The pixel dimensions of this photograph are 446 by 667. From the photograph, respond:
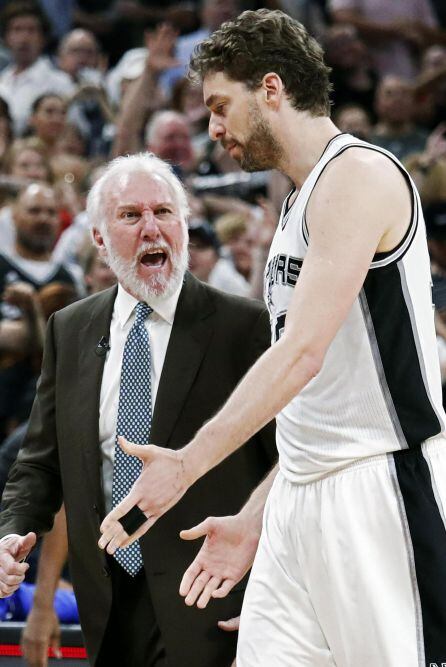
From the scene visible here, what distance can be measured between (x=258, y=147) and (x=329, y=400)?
587mm

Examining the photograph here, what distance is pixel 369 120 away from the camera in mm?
8969

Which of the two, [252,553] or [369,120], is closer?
[252,553]

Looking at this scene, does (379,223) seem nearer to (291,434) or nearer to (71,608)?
(291,434)

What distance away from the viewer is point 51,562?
140 inches

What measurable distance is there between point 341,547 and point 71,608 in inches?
84.0

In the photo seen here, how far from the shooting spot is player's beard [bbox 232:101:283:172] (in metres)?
2.59

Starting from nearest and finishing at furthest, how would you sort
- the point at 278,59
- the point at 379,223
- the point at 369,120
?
the point at 379,223
the point at 278,59
the point at 369,120

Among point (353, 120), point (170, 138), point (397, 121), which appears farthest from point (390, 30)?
point (170, 138)

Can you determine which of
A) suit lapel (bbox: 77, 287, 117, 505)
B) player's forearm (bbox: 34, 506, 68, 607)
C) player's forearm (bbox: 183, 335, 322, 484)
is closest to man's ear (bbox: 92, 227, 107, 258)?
suit lapel (bbox: 77, 287, 117, 505)

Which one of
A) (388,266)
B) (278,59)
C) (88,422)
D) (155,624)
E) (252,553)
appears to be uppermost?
(278,59)

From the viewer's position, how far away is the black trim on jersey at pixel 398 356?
244cm

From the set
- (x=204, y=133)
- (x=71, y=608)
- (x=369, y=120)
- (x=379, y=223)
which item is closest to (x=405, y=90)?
(x=369, y=120)

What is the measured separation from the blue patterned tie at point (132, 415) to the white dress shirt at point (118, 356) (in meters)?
0.03

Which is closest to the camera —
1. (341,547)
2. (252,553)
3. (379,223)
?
(379,223)
